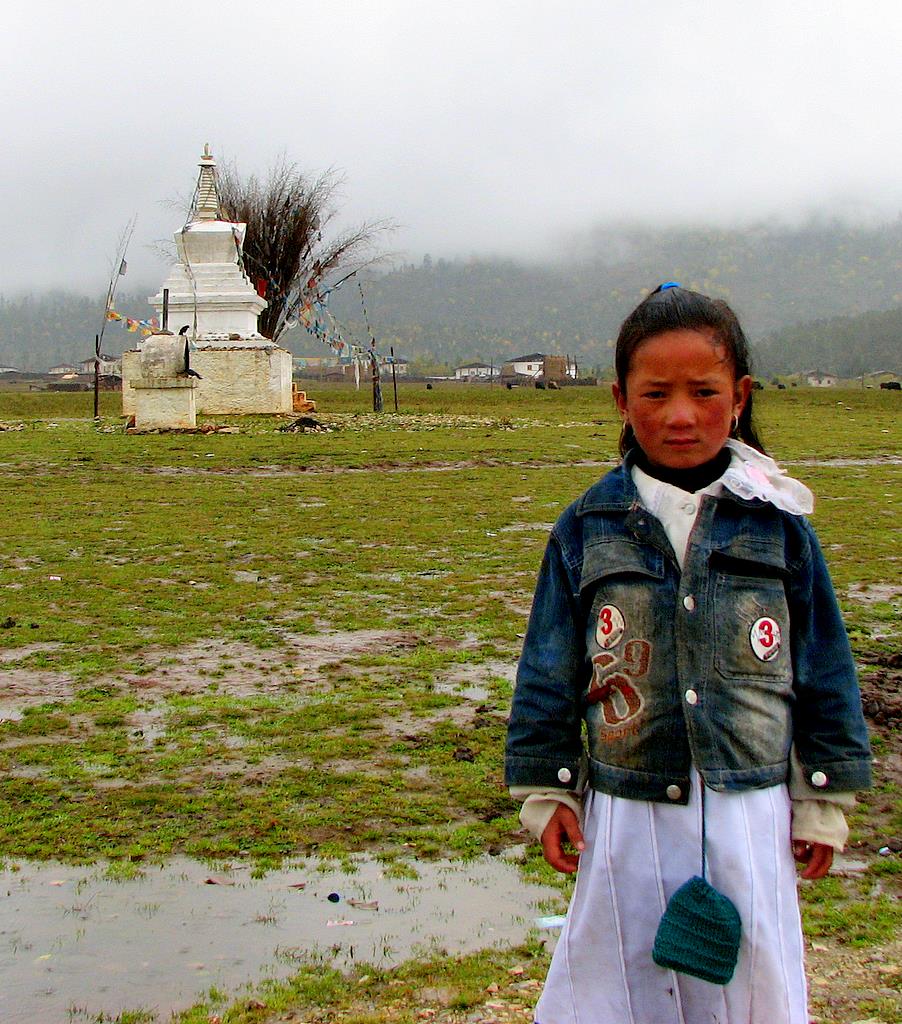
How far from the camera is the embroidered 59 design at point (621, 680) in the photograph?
238 cm

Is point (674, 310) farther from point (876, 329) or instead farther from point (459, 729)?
point (876, 329)

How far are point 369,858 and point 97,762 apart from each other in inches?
56.4

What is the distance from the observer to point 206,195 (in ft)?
101

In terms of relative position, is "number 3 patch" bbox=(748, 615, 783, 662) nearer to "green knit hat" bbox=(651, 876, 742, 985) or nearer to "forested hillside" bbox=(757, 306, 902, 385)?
"green knit hat" bbox=(651, 876, 742, 985)

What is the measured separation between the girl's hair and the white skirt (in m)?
0.77

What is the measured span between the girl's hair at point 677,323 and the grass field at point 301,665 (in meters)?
1.60

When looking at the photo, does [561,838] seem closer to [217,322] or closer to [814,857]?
[814,857]

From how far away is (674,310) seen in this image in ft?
8.23

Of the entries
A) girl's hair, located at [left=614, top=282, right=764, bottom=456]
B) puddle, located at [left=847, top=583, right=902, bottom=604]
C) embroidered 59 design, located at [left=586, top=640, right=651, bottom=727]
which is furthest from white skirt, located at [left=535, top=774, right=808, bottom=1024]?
puddle, located at [left=847, top=583, right=902, bottom=604]

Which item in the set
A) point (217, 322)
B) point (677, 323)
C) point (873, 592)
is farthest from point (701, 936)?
point (217, 322)

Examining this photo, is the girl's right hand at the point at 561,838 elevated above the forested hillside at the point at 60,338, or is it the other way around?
the forested hillside at the point at 60,338

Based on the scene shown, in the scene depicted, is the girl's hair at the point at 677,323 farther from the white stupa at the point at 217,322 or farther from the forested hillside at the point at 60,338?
the forested hillside at the point at 60,338

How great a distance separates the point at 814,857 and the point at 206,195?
30303mm

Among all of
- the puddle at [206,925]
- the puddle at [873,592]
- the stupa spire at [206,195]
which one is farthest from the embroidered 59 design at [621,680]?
the stupa spire at [206,195]
